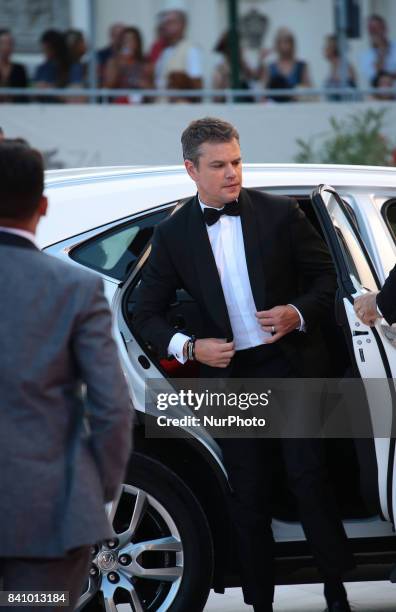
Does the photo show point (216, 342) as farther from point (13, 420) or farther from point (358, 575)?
point (13, 420)

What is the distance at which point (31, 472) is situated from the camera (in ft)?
9.75

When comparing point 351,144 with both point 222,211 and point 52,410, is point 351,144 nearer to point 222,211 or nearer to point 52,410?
point 222,211

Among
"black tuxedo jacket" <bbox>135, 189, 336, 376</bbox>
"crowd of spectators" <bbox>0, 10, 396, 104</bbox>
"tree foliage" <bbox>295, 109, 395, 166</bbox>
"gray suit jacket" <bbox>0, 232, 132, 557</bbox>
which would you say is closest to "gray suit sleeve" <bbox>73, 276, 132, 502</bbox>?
"gray suit jacket" <bbox>0, 232, 132, 557</bbox>

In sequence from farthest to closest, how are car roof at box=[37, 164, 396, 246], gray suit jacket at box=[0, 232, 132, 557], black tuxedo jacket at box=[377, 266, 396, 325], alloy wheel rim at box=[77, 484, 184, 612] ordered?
car roof at box=[37, 164, 396, 246] < alloy wheel rim at box=[77, 484, 184, 612] < black tuxedo jacket at box=[377, 266, 396, 325] < gray suit jacket at box=[0, 232, 132, 557]

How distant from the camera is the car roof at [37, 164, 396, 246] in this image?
473 centimetres

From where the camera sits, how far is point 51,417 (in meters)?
3.01

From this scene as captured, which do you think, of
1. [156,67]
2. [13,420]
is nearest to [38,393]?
[13,420]

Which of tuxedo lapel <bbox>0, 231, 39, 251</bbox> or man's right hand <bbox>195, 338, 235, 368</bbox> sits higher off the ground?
tuxedo lapel <bbox>0, 231, 39, 251</bbox>

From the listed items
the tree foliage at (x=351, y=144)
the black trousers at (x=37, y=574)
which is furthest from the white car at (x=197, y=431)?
the tree foliage at (x=351, y=144)

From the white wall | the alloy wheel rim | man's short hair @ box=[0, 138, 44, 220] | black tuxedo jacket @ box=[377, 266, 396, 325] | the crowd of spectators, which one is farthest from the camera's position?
the crowd of spectators

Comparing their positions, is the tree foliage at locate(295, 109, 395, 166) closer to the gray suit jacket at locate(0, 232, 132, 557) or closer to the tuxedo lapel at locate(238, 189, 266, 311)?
the tuxedo lapel at locate(238, 189, 266, 311)

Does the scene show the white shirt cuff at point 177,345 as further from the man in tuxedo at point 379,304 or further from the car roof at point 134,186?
the man in tuxedo at point 379,304

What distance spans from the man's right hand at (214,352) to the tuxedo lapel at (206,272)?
3.2 inches

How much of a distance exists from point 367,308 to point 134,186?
1019 millimetres
